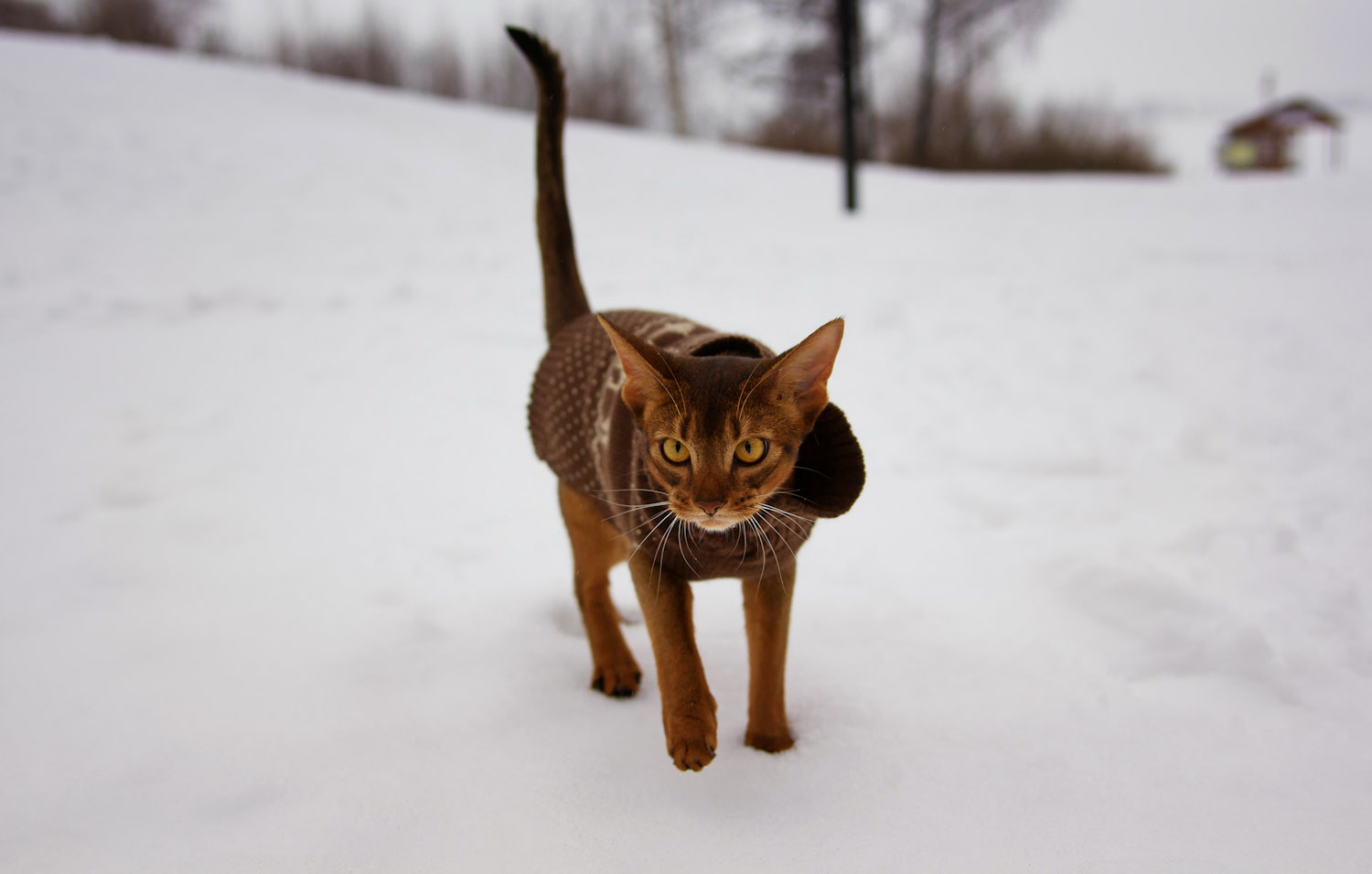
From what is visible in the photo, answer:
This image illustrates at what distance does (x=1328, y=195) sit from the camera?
5.43m

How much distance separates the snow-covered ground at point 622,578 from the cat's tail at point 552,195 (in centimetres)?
61

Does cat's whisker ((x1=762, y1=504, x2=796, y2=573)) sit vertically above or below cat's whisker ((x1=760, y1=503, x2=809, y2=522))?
below

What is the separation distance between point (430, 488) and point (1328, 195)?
6.12 metres

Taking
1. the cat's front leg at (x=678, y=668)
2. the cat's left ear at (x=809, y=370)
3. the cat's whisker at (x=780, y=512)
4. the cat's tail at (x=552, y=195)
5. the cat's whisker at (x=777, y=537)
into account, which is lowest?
the cat's front leg at (x=678, y=668)

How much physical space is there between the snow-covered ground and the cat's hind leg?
57 mm

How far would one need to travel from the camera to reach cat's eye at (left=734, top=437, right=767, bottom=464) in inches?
38.9

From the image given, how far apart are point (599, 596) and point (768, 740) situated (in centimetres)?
38

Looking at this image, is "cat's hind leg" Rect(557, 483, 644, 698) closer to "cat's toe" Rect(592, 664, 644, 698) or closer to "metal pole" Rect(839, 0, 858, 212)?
"cat's toe" Rect(592, 664, 644, 698)

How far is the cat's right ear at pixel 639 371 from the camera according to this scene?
97 cm

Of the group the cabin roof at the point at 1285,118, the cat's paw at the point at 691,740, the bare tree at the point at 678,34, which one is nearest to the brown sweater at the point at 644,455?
the cat's paw at the point at 691,740

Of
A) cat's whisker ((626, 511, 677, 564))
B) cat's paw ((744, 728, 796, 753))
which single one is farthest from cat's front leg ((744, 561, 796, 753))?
cat's whisker ((626, 511, 677, 564))

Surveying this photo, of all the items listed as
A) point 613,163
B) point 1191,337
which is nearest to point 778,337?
point 1191,337

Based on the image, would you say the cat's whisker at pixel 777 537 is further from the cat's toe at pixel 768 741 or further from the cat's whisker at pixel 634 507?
the cat's toe at pixel 768 741

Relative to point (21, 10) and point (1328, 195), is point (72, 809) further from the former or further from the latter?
point (21, 10)
